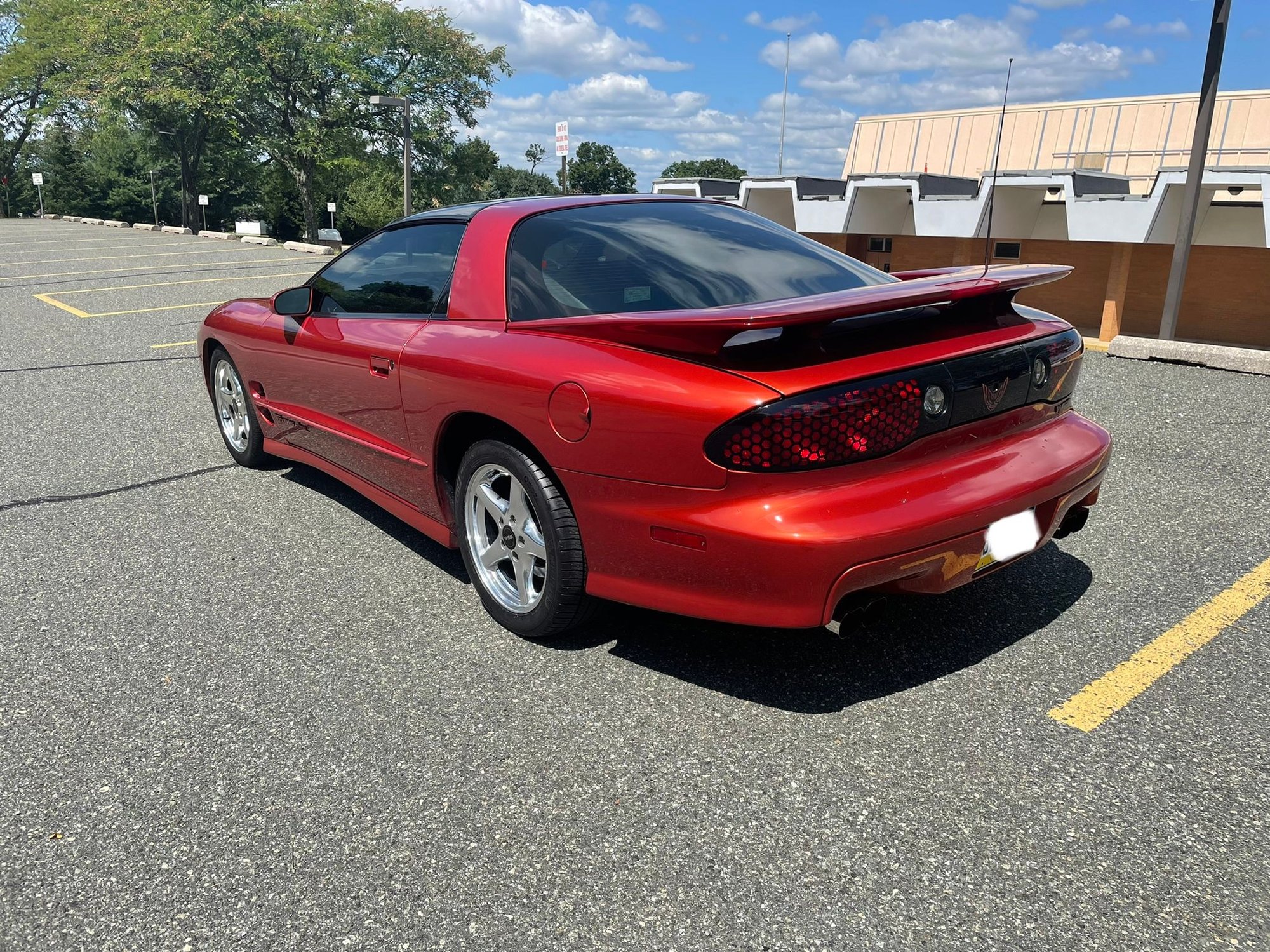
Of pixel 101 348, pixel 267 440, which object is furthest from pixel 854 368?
pixel 101 348

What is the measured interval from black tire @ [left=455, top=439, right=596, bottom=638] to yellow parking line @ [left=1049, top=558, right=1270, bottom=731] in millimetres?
1459

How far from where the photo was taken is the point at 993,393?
281 centimetres

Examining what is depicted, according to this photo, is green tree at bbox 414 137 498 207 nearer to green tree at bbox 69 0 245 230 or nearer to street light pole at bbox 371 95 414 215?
green tree at bbox 69 0 245 230

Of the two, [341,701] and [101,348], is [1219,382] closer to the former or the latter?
[341,701]

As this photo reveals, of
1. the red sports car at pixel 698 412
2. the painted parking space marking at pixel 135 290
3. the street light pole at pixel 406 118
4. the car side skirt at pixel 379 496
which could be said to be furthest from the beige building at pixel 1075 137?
the red sports car at pixel 698 412

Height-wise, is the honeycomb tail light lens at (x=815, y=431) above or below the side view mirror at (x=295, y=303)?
below

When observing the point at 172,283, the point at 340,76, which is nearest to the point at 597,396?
the point at 172,283

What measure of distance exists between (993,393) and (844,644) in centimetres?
96

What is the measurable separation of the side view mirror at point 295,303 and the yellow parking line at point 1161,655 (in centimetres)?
339

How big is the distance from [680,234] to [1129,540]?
2427mm

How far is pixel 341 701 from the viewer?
2900 mm

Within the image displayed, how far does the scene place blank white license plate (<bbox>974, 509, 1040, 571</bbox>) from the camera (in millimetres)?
2732

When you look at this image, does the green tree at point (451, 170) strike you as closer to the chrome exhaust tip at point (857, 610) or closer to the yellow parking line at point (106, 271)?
the yellow parking line at point (106, 271)

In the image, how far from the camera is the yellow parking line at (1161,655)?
109 inches
